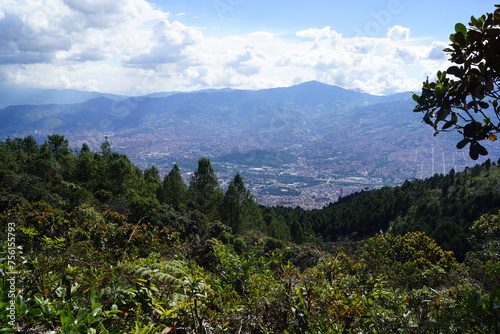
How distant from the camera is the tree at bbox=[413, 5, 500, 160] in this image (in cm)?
167

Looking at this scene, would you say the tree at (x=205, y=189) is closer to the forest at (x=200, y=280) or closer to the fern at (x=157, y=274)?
the forest at (x=200, y=280)

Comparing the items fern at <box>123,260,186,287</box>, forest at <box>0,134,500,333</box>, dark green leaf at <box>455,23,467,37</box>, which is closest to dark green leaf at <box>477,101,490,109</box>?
dark green leaf at <box>455,23,467,37</box>

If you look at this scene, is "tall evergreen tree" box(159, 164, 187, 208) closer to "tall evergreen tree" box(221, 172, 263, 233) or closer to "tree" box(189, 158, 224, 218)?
"tree" box(189, 158, 224, 218)

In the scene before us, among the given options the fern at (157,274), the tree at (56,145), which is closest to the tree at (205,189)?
the tree at (56,145)

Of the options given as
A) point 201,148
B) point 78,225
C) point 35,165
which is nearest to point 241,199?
point 35,165

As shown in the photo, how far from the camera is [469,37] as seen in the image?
1.77 metres

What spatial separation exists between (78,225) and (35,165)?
57.2 feet

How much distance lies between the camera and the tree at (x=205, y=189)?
2308 cm

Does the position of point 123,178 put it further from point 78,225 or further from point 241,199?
point 78,225

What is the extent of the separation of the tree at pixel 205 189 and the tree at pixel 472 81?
2146cm

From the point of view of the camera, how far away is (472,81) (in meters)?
1.78

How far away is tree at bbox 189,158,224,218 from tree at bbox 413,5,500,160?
2146 cm

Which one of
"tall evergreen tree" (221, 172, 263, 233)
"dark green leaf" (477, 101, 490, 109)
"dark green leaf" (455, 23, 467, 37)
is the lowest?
"tall evergreen tree" (221, 172, 263, 233)

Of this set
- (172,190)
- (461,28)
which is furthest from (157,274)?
(172,190)
